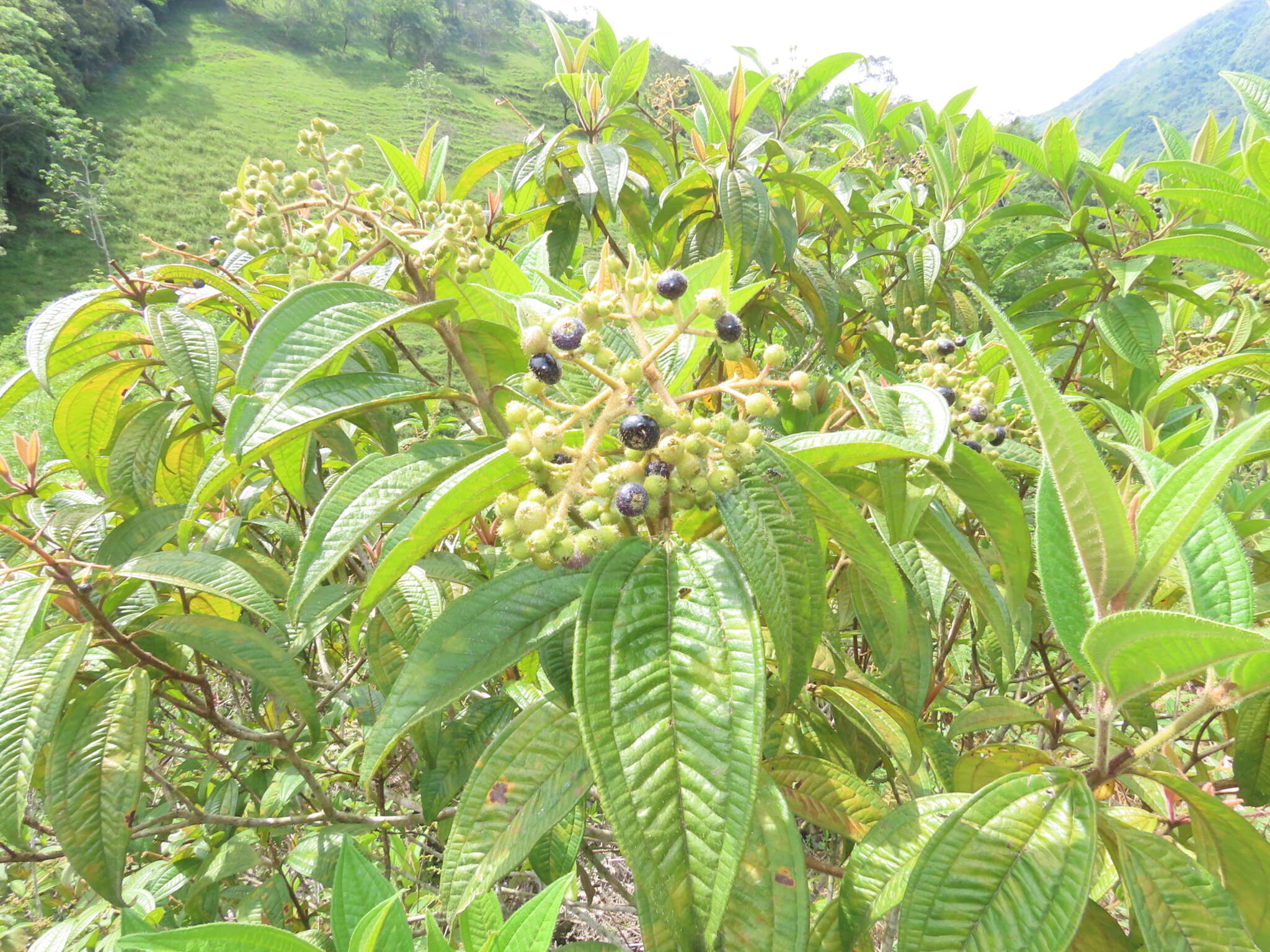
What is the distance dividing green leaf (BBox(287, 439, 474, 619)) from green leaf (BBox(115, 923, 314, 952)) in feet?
1.27

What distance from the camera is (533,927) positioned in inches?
32.1

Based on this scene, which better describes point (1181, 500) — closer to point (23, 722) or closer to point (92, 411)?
point (23, 722)

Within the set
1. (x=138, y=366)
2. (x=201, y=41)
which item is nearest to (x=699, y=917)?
(x=138, y=366)

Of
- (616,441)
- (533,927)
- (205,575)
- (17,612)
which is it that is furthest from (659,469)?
(17,612)

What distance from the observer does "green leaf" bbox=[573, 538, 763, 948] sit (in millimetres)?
646

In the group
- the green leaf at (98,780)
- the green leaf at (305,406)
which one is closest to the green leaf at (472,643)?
the green leaf at (305,406)

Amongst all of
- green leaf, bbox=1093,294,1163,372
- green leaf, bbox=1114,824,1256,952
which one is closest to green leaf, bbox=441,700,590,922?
green leaf, bbox=1114,824,1256,952

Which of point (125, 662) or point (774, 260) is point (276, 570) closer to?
point (125, 662)

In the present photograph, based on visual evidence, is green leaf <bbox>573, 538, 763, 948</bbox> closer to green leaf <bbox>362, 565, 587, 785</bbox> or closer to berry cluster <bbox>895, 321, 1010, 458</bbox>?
green leaf <bbox>362, 565, 587, 785</bbox>

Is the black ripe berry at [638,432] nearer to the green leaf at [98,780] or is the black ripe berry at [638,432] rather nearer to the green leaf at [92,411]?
the green leaf at [98,780]

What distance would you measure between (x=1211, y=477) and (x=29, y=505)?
2.91 meters

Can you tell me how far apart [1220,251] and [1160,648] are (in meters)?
1.89

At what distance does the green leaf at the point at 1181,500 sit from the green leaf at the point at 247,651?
1.51 metres

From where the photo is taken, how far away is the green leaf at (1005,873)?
2.49ft
